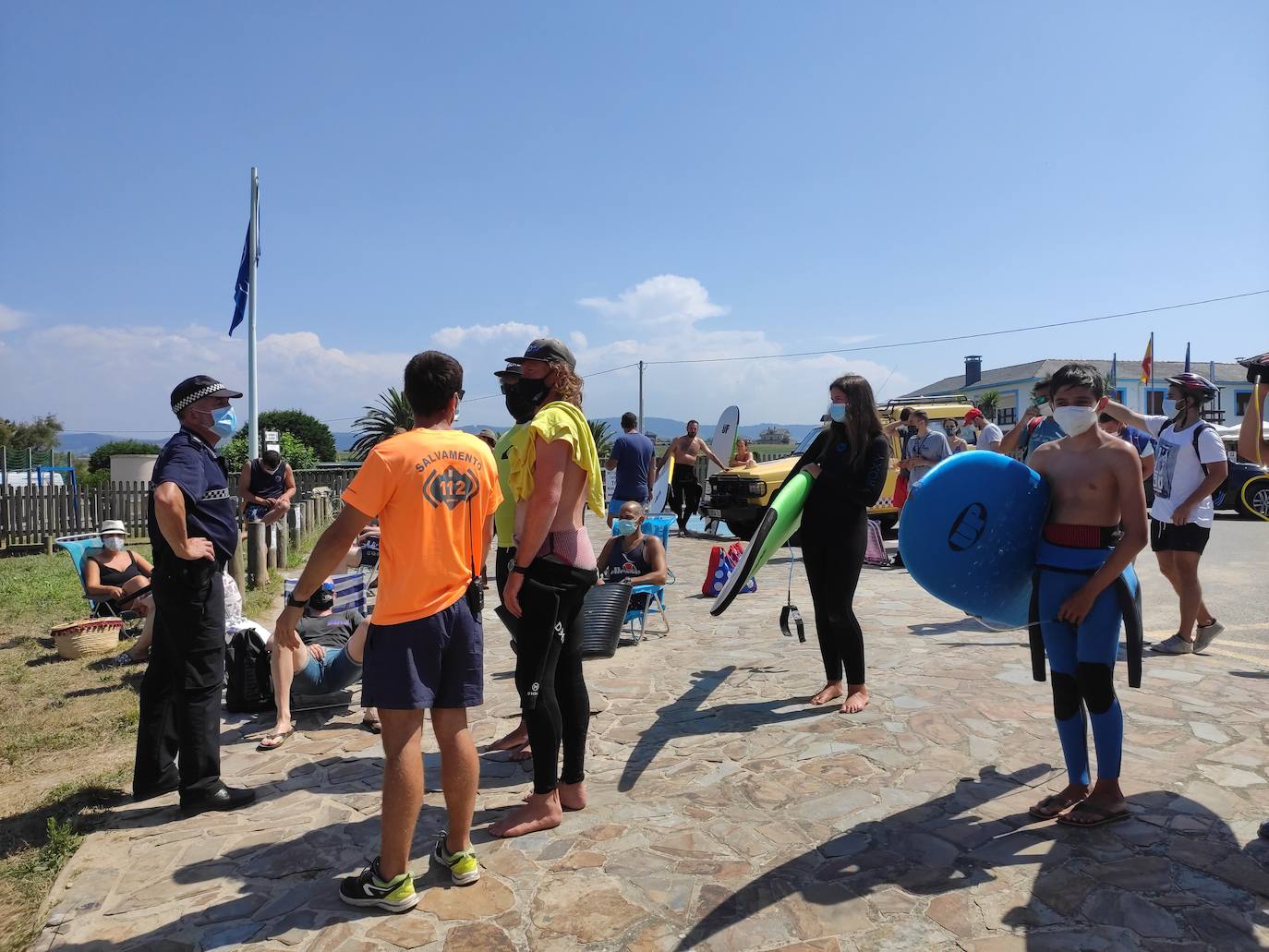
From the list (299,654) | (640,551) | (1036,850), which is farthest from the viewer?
(640,551)

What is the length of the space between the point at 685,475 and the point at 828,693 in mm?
10917

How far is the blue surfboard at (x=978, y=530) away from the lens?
11.1ft

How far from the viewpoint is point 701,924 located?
2.77 metres

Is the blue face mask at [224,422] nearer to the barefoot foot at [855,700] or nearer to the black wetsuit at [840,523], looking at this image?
the black wetsuit at [840,523]

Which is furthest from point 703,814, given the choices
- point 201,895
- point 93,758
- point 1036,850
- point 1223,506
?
point 1223,506

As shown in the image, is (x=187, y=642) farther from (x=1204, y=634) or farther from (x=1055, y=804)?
(x=1204, y=634)

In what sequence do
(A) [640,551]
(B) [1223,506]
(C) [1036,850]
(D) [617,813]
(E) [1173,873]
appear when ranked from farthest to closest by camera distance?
1. (B) [1223,506]
2. (A) [640,551]
3. (D) [617,813]
4. (C) [1036,850]
5. (E) [1173,873]

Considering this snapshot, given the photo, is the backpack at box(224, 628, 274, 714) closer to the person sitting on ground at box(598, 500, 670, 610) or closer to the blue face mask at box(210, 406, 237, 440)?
the blue face mask at box(210, 406, 237, 440)

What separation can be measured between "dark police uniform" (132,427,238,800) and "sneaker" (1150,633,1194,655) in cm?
630

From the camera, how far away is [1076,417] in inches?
130

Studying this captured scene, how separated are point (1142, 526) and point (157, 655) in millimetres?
4225

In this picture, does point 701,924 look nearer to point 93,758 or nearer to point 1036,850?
point 1036,850

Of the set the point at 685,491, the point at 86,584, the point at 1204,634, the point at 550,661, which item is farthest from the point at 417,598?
the point at 685,491

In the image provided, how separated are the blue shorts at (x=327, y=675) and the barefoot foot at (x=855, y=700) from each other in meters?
2.93
